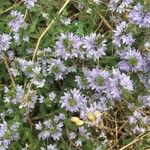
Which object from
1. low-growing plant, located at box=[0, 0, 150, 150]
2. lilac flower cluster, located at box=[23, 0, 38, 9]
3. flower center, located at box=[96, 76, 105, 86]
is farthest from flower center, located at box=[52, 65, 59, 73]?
lilac flower cluster, located at box=[23, 0, 38, 9]

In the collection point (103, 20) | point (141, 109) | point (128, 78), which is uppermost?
point (103, 20)

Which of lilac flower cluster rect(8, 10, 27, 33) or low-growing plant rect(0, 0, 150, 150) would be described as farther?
lilac flower cluster rect(8, 10, 27, 33)

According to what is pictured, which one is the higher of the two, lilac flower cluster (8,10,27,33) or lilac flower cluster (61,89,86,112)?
lilac flower cluster (8,10,27,33)

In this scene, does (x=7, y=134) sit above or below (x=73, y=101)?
below

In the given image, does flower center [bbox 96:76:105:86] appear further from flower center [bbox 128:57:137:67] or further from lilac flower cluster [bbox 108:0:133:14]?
lilac flower cluster [bbox 108:0:133:14]

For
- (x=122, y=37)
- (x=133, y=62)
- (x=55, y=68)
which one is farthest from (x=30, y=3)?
(x=133, y=62)

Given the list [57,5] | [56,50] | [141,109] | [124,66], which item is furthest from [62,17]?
[141,109]

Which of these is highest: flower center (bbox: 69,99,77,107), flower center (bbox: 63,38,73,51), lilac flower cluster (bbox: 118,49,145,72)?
flower center (bbox: 63,38,73,51)

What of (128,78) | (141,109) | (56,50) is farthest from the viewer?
(141,109)

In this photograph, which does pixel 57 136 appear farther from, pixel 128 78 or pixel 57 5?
pixel 57 5

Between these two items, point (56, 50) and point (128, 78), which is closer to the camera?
point (128, 78)

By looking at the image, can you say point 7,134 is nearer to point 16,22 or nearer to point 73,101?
point 73,101
